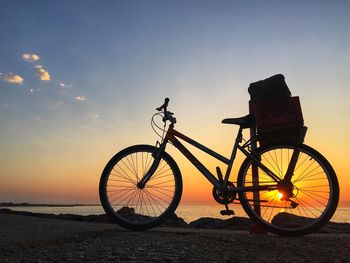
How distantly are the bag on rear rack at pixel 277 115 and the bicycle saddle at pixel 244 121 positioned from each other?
0.11 meters

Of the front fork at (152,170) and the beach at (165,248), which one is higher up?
the front fork at (152,170)

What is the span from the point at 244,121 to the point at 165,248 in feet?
7.25

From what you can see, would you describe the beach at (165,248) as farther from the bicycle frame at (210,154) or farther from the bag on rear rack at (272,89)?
the bag on rear rack at (272,89)

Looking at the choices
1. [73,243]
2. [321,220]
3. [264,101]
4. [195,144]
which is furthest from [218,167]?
[73,243]

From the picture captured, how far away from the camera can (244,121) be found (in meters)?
5.11

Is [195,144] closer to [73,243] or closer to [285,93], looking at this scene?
[285,93]

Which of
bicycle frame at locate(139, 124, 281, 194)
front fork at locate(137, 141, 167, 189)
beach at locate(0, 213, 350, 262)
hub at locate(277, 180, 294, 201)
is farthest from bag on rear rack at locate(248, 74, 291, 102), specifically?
beach at locate(0, 213, 350, 262)

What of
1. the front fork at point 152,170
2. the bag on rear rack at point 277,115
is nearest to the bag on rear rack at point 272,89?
the bag on rear rack at point 277,115

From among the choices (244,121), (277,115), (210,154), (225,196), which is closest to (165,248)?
(225,196)

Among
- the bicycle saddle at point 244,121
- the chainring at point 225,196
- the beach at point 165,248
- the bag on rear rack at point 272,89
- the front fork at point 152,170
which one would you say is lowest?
the beach at point 165,248

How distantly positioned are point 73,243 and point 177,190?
1.71m

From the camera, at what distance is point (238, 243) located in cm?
406

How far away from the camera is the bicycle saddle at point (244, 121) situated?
16.7 feet

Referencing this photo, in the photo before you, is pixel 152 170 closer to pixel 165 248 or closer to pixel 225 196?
pixel 225 196
